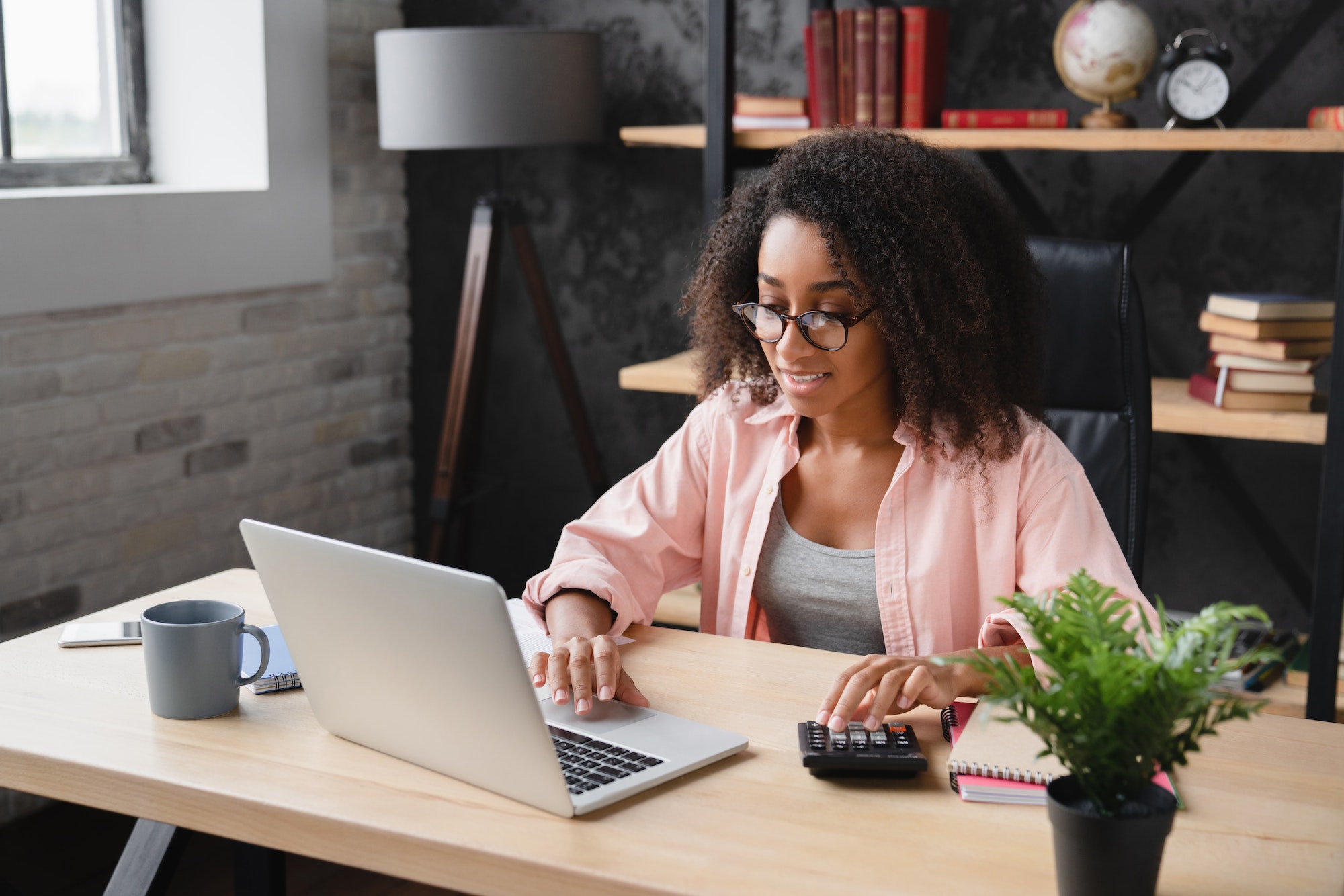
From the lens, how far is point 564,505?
11.0ft

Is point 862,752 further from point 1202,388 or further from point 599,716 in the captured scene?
point 1202,388

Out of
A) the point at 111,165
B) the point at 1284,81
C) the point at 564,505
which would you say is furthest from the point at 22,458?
the point at 1284,81

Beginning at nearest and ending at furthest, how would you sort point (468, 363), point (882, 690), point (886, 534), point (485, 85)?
point (882, 690) → point (886, 534) → point (485, 85) → point (468, 363)

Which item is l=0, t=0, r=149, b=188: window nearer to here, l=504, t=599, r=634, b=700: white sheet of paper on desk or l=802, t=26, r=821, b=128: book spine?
l=802, t=26, r=821, b=128: book spine

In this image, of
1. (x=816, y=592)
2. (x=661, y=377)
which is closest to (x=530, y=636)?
(x=816, y=592)

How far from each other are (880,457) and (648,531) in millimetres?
296

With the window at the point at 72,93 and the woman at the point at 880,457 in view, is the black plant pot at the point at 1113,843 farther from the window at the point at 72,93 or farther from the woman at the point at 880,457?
the window at the point at 72,93

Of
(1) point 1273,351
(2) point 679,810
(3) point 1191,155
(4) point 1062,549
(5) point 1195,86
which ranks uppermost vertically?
(5) point 1195,86

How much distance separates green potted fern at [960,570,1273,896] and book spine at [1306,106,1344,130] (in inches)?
64.0

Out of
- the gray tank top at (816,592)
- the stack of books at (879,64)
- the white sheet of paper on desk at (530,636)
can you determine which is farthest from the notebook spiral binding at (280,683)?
the stack of books at (879,64)

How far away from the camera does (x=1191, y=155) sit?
2.56 meters

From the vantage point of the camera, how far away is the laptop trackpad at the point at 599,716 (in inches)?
46.0

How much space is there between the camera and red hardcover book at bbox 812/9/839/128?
8.11ft

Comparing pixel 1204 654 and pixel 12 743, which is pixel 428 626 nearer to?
pixel 12 743
